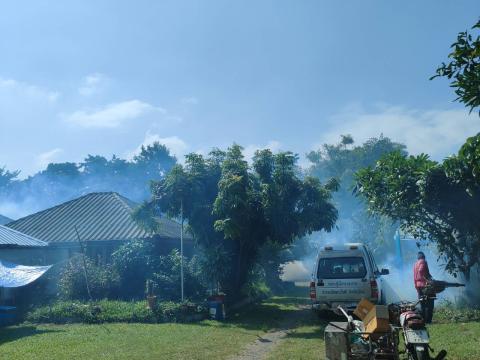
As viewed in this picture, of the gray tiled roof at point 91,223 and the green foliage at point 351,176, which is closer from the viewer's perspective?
the gray tiled roof at point 91,223

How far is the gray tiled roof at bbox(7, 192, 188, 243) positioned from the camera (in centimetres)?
2011

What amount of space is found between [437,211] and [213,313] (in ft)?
24.9

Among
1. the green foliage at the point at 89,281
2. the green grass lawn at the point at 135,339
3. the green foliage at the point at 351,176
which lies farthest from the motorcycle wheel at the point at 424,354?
the green foliage at the point at 351,176

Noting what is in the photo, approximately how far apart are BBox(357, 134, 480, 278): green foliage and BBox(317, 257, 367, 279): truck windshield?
2.18 metres

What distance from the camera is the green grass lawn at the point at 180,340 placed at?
29.8 ft

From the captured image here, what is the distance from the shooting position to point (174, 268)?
55.8 feet

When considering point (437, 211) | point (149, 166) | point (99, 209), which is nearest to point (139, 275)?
point (99, 209)

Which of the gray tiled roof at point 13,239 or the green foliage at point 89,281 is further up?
the gray tiled roof at point 13,239

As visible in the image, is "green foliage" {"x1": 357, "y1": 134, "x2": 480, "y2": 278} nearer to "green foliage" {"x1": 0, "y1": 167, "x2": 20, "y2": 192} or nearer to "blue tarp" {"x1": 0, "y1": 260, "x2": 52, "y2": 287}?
"blue tarp" {"x1": 0, "y1": 260, "x2": 52, "y2": 287}

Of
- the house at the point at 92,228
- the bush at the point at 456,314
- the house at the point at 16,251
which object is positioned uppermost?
the house at the point at 92,228

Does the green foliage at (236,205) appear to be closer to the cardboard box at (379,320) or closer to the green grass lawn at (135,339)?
the green grass lawn at (135,339)

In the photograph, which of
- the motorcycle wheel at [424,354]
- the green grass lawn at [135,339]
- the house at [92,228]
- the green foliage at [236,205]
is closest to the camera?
the motorcycle wheel at [424,354]

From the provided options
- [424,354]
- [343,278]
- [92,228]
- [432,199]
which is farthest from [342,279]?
[92,228]

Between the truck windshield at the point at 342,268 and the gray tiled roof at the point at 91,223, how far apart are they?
9316 mm
